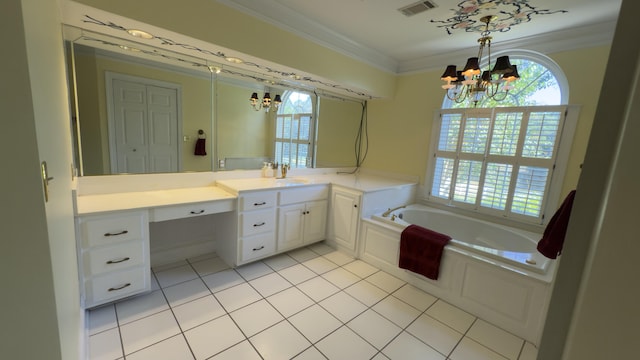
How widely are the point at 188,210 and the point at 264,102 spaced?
5.15 feet

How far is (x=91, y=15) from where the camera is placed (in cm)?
168

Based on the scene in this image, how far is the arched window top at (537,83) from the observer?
2547 mm

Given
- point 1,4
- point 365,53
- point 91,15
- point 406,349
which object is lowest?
point 406,349

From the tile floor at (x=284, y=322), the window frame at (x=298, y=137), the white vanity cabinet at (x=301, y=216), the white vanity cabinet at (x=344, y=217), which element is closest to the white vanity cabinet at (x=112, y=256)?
the tile floor at (x=284, y=322)

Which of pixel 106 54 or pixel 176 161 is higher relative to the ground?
pixel 106 54

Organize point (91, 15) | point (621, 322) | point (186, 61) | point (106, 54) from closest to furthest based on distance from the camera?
point (621, 322) → point (91, 15) → point (106, 54) → point (186, 61)

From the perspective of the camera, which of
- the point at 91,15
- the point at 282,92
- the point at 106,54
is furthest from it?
the point at 282,92

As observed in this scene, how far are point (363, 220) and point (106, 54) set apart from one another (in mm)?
2845

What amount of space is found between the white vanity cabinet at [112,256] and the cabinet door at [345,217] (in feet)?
6.48

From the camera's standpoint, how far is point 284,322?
1.94 m

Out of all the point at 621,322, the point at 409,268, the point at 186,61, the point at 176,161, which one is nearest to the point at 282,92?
the point at 186,61

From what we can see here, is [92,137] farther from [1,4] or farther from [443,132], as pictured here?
[443,132]

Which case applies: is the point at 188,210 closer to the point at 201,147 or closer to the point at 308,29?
the point at 201,147

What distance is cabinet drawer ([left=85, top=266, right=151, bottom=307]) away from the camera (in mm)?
1825
